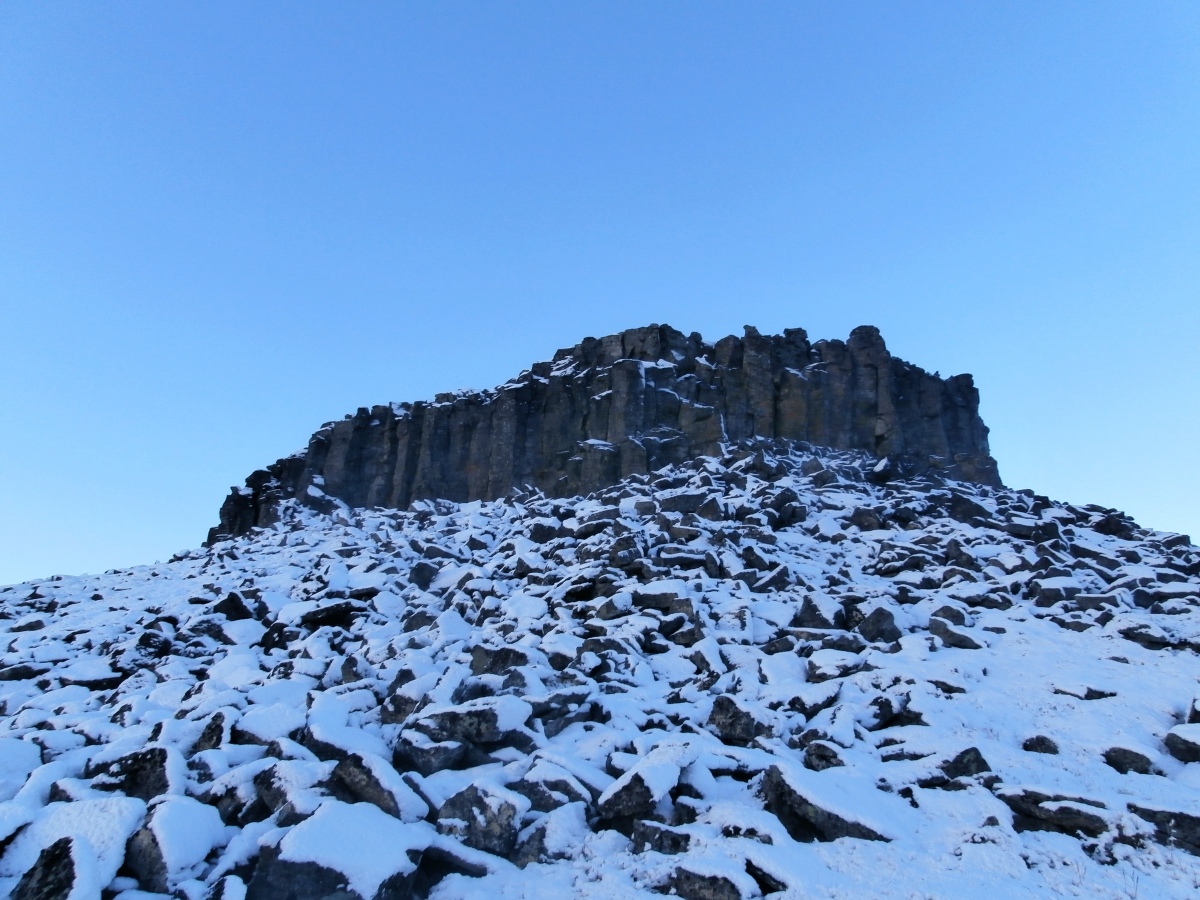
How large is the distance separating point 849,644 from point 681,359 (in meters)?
33.2

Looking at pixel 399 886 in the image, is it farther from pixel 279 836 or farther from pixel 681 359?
pixel 681 359

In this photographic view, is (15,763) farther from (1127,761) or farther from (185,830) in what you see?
(1127,761)

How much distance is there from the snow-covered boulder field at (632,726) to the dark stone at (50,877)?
4 centimetres

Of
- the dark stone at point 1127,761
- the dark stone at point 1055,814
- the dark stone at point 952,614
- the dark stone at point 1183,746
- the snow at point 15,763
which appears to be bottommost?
the snow at point 15,763

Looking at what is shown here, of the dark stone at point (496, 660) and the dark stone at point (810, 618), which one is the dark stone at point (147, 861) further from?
the dark stone at point (810, 618)

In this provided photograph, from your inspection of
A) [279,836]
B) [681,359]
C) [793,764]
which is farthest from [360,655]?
[681,359]

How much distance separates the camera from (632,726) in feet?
47.3

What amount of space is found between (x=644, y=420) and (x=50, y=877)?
39069 mm

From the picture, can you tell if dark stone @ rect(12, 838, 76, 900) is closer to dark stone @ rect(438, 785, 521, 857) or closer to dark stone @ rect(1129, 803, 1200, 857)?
dark stone @ rect(438, 785, 521, 857)

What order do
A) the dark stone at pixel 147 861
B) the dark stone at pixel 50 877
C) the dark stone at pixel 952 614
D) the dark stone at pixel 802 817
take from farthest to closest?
1. the dark stone at pixel 952 614
2. the dark stone at pixel 802 817
3. the dark stone at pixel 147 861
4. the dark stone at pixel 50 877

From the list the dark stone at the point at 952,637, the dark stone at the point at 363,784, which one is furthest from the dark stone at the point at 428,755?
the dark stone at the point at 952,637

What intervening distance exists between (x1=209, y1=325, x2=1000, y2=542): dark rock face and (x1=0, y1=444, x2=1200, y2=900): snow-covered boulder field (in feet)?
49.7

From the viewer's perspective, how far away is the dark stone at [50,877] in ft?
29.6

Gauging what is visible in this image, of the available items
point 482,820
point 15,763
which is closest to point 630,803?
point 482,820
